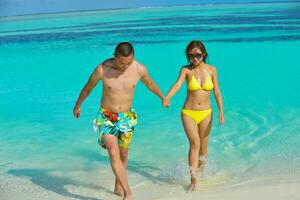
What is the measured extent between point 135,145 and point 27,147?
1290mm

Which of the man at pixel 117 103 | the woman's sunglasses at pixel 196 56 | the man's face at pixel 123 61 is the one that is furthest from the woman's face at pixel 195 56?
the man's face at pixel 123 61

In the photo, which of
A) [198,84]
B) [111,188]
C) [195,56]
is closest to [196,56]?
[195,56]

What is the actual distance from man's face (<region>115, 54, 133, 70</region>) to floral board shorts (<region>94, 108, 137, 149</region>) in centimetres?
38

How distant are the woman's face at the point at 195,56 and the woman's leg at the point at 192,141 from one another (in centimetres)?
46

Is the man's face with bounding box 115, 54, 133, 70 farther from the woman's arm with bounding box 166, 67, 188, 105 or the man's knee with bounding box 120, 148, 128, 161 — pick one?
the man's knee with bounding box 120, 148, 128, 161

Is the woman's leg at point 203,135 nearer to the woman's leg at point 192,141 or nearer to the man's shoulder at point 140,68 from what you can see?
the woman's leg at point 192,141

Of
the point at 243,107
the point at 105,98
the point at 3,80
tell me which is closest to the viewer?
A: the point at 105,98

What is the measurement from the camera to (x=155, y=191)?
4.39 meters

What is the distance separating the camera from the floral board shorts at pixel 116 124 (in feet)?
12.5

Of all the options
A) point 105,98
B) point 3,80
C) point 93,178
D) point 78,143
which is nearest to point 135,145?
point 78,143

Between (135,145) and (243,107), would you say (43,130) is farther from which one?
(243,107)

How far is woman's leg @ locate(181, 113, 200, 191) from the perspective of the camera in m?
4.13

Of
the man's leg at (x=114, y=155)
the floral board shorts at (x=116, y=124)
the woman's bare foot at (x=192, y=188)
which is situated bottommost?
the woman's bare foot at (x=192, y=188)

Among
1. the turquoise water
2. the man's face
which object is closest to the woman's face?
the man's face
